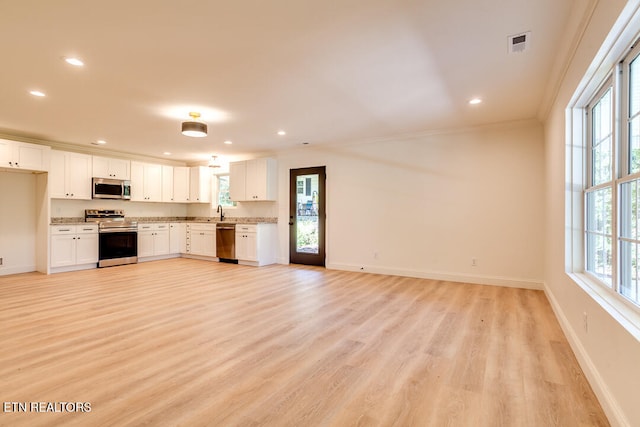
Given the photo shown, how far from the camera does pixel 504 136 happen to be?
4.80 m

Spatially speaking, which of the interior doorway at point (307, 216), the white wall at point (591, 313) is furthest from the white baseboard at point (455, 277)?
the white wall at point (591, 313)

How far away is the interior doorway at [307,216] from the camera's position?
651 cm

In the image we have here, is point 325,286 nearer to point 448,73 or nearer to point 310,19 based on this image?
point 448,73

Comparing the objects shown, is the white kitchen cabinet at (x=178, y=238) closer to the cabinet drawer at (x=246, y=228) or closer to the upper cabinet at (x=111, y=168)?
the upper cabinet at (x=111, y=168)

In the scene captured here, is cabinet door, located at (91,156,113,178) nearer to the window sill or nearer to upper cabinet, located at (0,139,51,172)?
upper cabinet, located at (0,139,51,172)

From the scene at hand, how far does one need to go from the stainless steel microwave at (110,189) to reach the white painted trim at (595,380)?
7.93 metres

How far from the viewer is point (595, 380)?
1.98 m

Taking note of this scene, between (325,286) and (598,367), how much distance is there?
3.32 metres

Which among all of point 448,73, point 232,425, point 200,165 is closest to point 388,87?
point 448,73

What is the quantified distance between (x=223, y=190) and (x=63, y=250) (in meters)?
3.49

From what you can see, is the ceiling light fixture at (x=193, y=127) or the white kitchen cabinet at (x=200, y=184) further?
the white kitchen cabinet at (x=200, y=184)

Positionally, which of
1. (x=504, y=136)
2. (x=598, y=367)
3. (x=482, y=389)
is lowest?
(x=482, y=389)

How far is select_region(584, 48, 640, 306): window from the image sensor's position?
1765mm

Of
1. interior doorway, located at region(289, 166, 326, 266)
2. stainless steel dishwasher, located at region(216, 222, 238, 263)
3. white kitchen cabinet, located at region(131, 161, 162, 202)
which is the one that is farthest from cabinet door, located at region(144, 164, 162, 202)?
interior doorway, located at region(289, 166, 326, 266)
